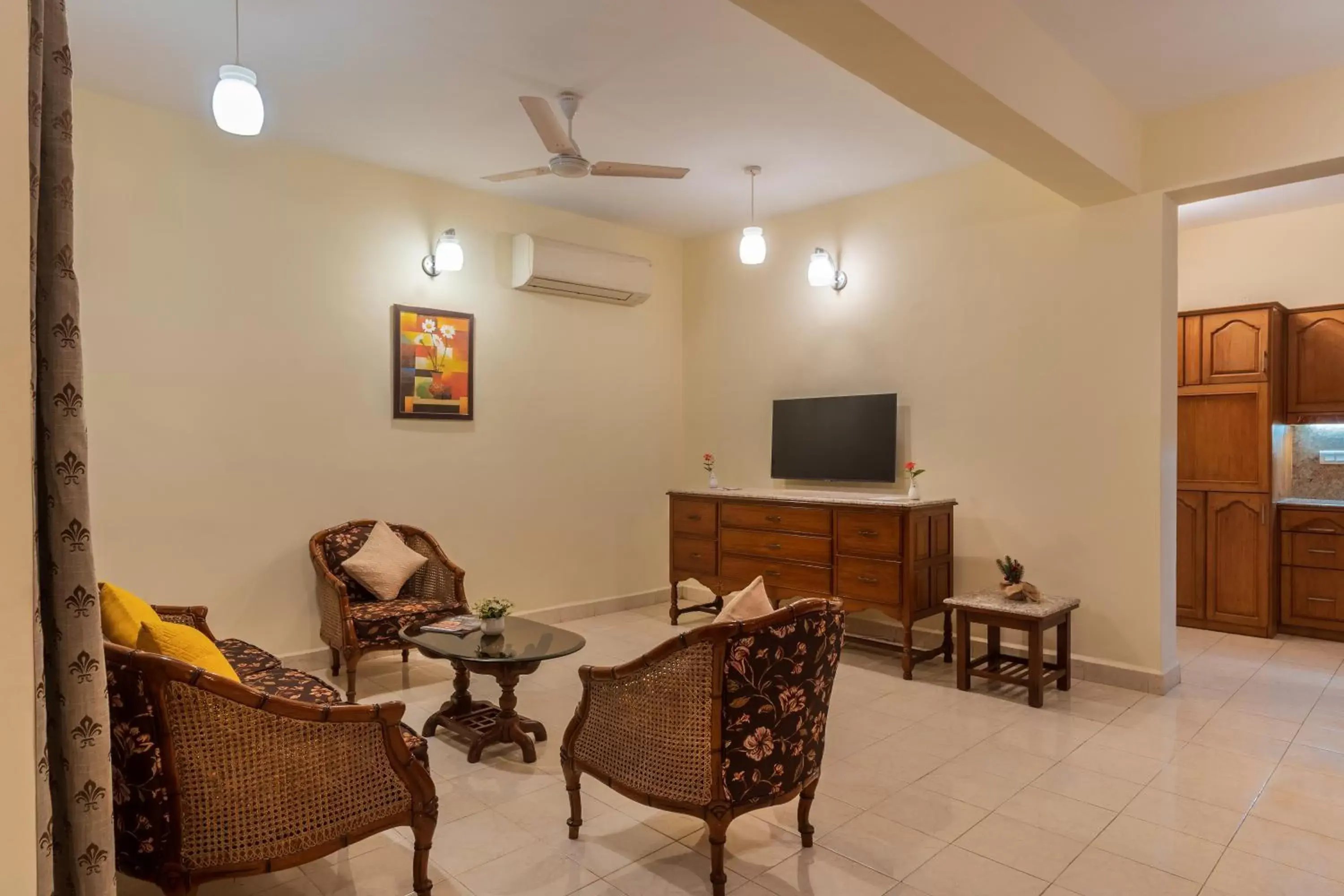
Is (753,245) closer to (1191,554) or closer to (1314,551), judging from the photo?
(1191,554)

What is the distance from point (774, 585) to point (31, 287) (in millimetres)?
4558

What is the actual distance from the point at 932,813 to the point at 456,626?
2.14m

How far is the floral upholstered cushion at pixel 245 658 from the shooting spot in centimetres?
310

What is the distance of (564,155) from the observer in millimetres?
3723

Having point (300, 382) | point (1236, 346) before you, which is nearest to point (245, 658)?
point (300, 382)

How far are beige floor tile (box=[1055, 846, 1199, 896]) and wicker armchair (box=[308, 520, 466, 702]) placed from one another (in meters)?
2.99

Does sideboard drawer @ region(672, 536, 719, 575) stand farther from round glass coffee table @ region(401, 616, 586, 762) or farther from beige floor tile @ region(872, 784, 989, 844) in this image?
beige floor tile @ region(872, 784, 989, 844)

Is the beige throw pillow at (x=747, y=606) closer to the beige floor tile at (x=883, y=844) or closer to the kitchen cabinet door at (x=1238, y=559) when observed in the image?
the beige floor tile at (x=883, y=844)

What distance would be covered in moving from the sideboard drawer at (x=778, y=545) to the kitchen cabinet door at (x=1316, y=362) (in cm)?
359

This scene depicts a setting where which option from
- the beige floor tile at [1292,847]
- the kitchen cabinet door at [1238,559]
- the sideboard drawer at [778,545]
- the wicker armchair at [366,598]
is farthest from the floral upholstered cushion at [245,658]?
the kitchen cabinet door at [1238,559]

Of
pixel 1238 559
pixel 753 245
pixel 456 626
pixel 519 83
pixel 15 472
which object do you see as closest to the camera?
pixel 15 472

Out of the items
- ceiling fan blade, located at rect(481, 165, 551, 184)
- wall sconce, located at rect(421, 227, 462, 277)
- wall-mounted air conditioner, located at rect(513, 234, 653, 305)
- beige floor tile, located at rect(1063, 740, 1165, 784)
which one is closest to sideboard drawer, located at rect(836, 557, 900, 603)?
beige floor tile, located at rect(1063, 740, 1165, 784)

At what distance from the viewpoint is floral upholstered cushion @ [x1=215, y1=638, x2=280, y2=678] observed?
3098 mm

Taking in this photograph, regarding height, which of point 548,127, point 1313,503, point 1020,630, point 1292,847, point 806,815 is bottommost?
point 1292,847
